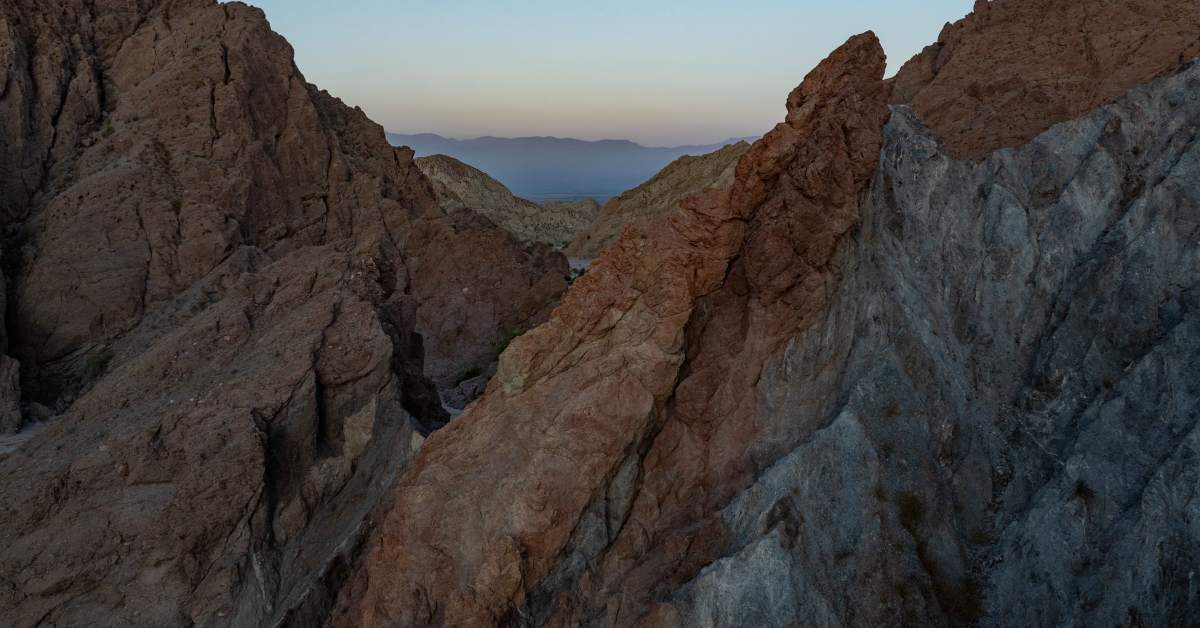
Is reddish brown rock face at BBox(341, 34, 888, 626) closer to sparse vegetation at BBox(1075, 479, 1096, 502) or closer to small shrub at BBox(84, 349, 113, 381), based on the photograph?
sparse vegetation at BBox(1075, 479, 1096, 502)

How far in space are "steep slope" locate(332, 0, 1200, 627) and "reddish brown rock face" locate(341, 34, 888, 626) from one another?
3 centimetres

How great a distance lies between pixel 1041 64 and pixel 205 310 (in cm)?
3485

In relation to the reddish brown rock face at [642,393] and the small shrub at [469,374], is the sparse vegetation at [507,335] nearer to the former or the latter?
the small shrub at [469,374]

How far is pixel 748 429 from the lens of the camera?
10672mm

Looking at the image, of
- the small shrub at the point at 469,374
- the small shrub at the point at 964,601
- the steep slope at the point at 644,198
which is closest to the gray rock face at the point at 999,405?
the small shrub at the point at 964,601

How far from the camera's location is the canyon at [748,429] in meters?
9.07

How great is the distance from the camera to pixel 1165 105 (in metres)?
12.1

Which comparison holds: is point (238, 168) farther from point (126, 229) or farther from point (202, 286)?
point (202, 286)

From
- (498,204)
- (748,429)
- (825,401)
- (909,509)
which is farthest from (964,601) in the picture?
(498,204)

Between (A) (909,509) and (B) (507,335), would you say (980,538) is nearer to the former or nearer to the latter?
(A) (909,509)

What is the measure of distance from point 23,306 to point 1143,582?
96.1 feet

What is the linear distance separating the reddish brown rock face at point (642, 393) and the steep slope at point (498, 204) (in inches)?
2577

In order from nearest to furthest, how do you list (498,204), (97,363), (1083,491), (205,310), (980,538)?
(1083,491) → (980,538) → (205,310) → (97,363) → (498,204)

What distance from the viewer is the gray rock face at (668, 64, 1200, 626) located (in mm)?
8578
